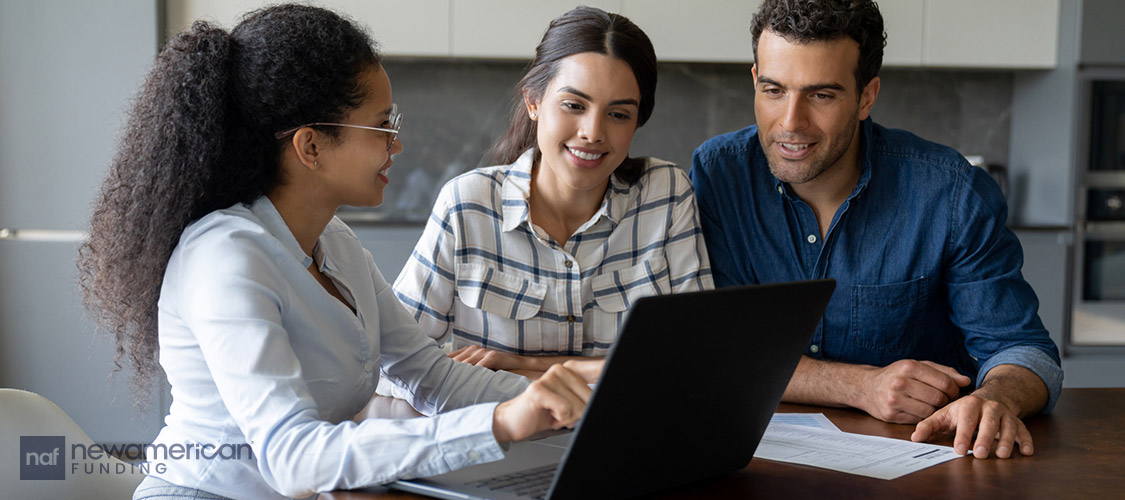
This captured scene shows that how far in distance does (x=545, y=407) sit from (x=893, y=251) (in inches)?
40.8

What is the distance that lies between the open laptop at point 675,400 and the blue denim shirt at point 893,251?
0.80 meters

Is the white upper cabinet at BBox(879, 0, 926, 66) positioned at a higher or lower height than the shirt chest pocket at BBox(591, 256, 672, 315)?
higher

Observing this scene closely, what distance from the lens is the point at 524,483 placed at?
3.20ft

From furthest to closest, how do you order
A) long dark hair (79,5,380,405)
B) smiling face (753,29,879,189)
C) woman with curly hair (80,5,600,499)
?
smiling face (753,29,879,189), long dark hair (79,5,380,405), woman with curly hair (80,5,600,499)

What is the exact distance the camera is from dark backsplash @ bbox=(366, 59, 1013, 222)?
392 cm

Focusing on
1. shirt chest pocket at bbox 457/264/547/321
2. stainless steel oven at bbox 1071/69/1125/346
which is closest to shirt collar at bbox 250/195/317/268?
shirt chest pocket at bbox 457/264/547/321

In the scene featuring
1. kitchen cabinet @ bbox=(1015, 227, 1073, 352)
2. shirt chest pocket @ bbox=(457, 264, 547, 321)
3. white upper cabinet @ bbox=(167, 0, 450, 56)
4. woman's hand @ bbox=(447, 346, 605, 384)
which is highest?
white upper cabinet @ bbox=(167, 0, 450, 56)

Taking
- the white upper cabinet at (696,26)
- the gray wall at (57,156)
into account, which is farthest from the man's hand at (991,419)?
the gray wall at (57,156)

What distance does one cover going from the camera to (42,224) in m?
3.35

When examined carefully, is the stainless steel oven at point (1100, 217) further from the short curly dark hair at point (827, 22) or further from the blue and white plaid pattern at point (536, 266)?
the blue and white plaid pattern at point (536, 266)

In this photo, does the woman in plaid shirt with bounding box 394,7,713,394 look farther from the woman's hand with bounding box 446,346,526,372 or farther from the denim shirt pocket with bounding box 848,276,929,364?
the denim shirt pocket with bounding box 848,276,929,364

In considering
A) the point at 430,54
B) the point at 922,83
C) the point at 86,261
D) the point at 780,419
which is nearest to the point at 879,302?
the point at 780,419

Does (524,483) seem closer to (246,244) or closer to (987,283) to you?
(246,244)

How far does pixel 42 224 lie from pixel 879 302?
288cm
